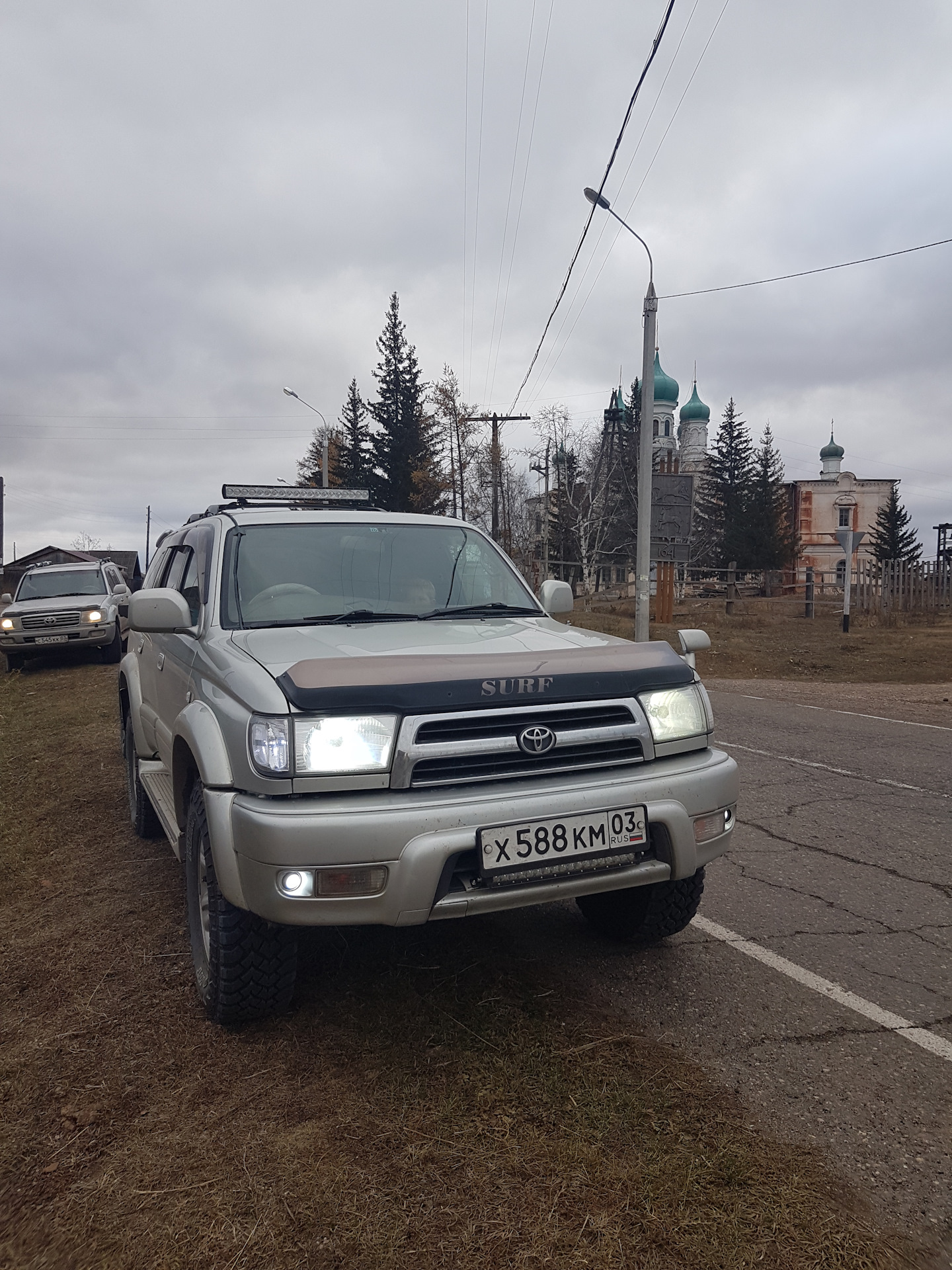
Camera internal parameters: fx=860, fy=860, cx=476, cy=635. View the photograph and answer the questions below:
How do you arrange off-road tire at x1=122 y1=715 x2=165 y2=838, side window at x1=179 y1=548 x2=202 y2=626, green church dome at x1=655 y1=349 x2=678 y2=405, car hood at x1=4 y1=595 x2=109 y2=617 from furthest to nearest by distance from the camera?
green church dome at x1=655 y1=349 x2=678 y2=405 → car hood at x1=4 y1=595 x2=109 y2=617 → off-road tire at x1=122 y1=715 x2=165 y2=838 → side window at x1=179 y1=548 x2=202 y2=626

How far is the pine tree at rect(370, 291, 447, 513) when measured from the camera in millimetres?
47875

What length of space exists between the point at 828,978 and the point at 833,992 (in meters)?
0.11

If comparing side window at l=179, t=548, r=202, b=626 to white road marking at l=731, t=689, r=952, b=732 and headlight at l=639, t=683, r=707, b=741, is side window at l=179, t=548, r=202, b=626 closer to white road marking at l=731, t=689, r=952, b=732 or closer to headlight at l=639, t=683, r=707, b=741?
headlight at l=639, t=683, r=707, b=741

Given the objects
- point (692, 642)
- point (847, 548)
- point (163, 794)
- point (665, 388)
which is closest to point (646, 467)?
point (847, 548)

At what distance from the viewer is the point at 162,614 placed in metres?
3.47

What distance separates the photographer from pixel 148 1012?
3055 mm

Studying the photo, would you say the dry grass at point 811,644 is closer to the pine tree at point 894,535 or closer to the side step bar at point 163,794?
the side step bar at point 163,794

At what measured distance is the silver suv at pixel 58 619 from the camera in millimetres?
14172

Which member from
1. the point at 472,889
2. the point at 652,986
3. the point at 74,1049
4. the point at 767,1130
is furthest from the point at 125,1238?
the point at 652,986

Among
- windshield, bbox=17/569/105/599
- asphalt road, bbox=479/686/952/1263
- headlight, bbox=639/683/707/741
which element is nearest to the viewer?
asphalt road, bbox=479/686/952/1263

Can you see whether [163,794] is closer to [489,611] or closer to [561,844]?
[489,611]

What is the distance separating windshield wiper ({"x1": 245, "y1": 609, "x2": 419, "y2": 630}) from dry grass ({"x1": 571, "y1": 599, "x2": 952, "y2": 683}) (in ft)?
41.4

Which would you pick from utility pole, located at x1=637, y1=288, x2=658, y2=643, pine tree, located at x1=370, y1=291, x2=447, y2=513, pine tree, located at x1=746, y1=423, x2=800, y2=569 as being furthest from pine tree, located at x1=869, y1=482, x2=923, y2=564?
utility pole, located at x1=637, y1=288, x2=658, y2=643

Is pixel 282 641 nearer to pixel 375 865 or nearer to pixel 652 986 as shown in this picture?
pixel 375 865
